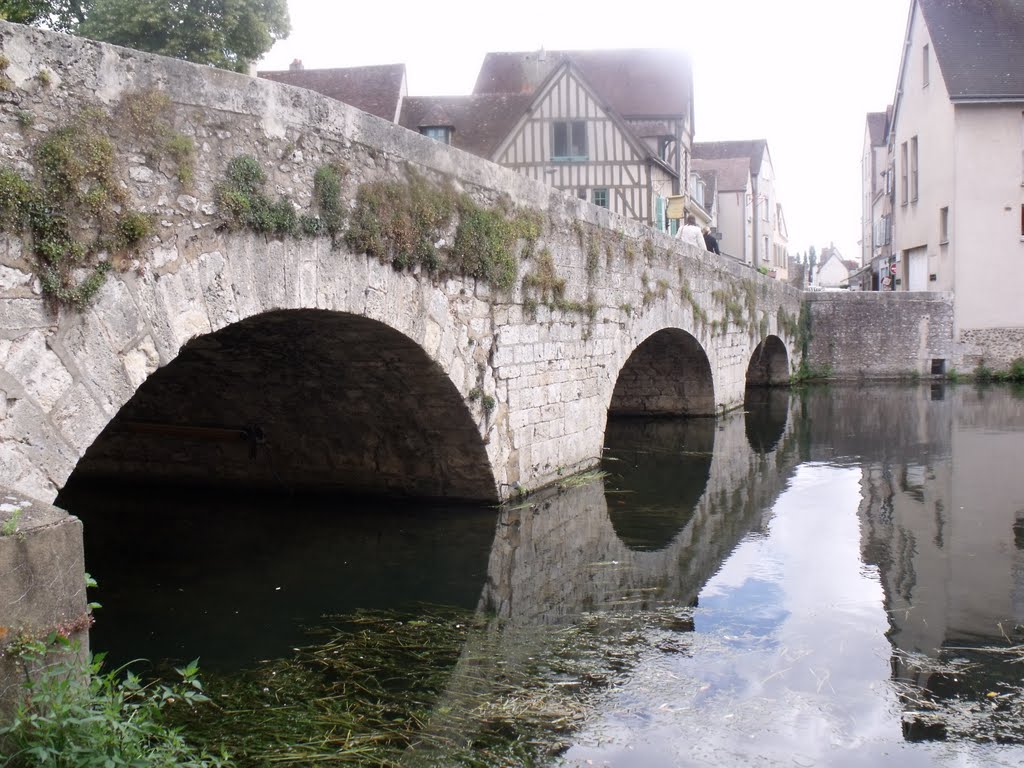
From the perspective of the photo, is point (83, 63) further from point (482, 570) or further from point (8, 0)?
point (8, 0)

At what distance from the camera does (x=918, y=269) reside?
23.6 meters

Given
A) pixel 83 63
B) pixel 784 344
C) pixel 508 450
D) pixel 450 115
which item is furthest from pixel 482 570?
pixel 450 115

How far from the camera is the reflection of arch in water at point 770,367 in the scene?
1986cm

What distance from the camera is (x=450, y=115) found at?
24938 millimetres

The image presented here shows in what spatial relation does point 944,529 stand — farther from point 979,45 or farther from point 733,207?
point 733,207

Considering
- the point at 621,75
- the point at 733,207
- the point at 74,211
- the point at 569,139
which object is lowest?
the point at 74,211

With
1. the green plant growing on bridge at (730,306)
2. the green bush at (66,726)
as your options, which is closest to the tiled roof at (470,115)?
the green plant growing on bridge at (730,306)

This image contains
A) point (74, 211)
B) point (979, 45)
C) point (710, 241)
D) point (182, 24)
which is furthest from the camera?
point (979, 45)

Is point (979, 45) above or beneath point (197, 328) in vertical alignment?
above

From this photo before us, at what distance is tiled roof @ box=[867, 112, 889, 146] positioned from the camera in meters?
33.9

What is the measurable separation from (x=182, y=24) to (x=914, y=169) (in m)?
16.4

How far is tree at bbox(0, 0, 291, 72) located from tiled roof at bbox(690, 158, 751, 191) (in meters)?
21.9

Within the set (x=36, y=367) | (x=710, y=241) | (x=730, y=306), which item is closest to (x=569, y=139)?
(x=710, y=241)

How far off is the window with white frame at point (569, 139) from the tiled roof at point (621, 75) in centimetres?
430
